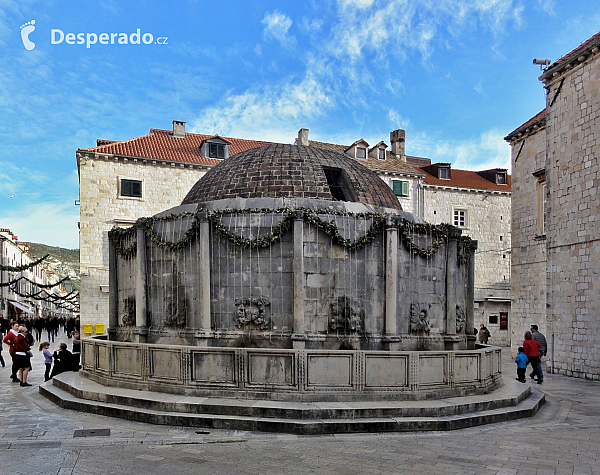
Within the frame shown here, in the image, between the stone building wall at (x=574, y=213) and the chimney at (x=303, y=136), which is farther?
the chimney at (x=303, y=136)

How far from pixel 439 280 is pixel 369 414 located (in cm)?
539

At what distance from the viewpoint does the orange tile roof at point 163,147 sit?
112 feet

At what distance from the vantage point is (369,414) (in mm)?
10500

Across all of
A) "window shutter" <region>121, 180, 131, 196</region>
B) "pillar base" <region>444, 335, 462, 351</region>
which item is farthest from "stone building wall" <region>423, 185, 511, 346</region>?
"pillar base" <region>444, 335, 462, 351</region>

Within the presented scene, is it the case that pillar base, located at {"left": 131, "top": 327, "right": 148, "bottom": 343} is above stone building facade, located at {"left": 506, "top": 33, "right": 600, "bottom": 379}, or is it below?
below

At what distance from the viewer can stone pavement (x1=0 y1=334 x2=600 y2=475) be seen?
779 cm

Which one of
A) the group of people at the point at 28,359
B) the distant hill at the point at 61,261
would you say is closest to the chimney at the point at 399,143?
the group of people at the point at 28,359

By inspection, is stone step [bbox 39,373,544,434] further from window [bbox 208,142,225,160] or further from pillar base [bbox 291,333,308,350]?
window [bbox 208,142,225,160]

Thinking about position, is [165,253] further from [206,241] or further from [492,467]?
[492,467]

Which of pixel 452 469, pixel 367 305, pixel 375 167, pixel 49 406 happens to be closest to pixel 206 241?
pixel 367 305

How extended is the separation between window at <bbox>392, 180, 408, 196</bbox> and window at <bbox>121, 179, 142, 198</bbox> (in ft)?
60.5

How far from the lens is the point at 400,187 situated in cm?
4044

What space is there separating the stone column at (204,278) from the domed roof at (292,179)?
2295 millimetres

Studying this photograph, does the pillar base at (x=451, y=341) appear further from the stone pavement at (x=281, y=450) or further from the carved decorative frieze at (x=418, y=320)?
the stone pavement at (x=281, y=450)
